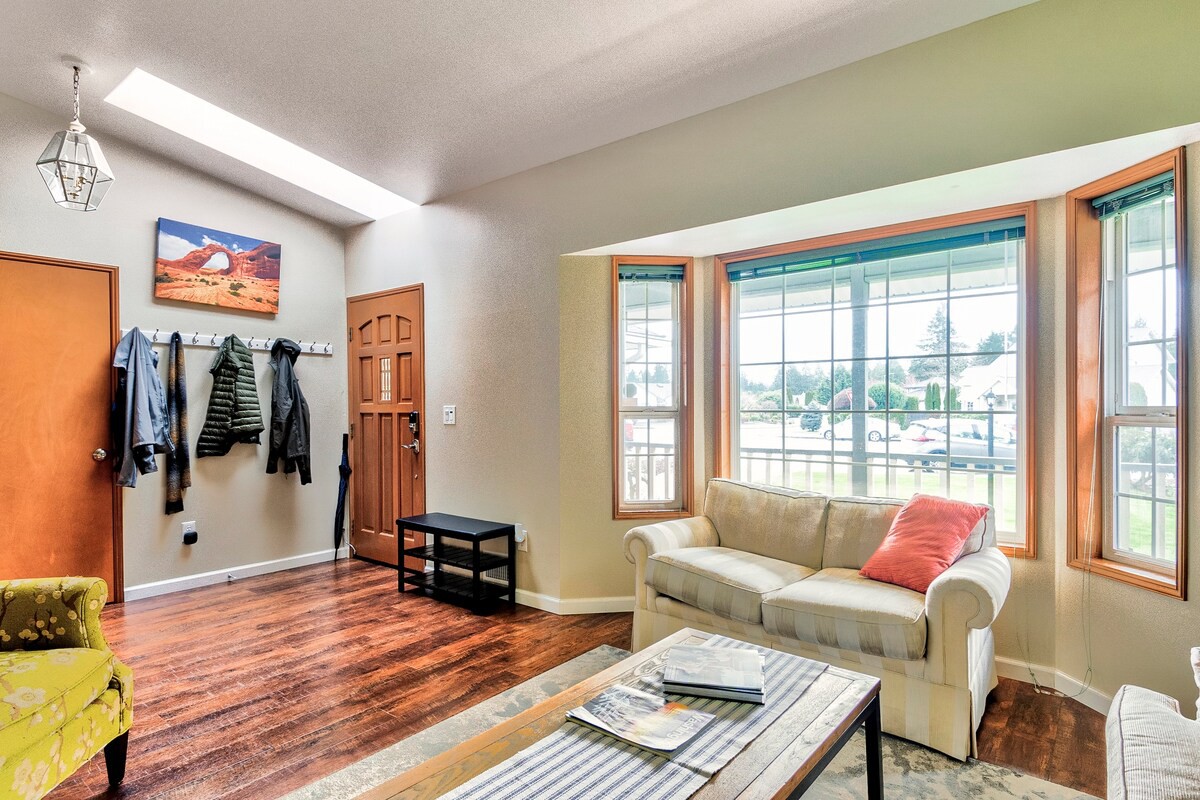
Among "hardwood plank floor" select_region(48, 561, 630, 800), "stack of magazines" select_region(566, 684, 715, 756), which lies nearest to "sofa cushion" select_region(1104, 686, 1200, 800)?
"stack of magazines" select_region(566, 684, 715, 756)

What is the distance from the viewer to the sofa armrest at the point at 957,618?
2023 millimetres

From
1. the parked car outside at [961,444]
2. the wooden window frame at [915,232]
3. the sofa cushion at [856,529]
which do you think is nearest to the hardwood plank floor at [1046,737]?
the wooden window frame at [915,232]

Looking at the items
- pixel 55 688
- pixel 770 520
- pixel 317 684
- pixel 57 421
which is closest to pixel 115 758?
pixel 55 688

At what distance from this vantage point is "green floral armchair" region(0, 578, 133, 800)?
153cm

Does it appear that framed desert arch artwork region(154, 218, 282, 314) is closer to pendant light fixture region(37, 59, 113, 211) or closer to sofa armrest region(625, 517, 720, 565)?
pendant light fixture region(37, 59, 113, 211)

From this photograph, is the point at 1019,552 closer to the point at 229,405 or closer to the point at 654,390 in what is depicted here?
the point at 654,390

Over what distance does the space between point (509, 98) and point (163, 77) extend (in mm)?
1809

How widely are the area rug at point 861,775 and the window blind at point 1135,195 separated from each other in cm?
204

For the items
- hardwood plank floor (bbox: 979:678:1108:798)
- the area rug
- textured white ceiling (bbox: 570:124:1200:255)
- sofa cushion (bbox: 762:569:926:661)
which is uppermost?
textured white ceiling (bbox: 570:124:1200:255)

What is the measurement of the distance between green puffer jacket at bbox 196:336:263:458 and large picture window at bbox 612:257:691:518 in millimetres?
2605

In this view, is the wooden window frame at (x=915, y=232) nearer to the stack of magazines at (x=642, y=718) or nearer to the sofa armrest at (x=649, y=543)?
the sofa armrest at (x=649, y=543)

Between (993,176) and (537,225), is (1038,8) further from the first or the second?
(537,225)

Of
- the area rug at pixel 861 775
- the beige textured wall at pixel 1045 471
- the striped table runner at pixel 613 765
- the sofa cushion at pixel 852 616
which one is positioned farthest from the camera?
the beige textured wall at pixel 1045 471

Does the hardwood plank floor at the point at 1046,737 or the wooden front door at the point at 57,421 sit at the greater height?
the wooden front door at the point at 57,421
